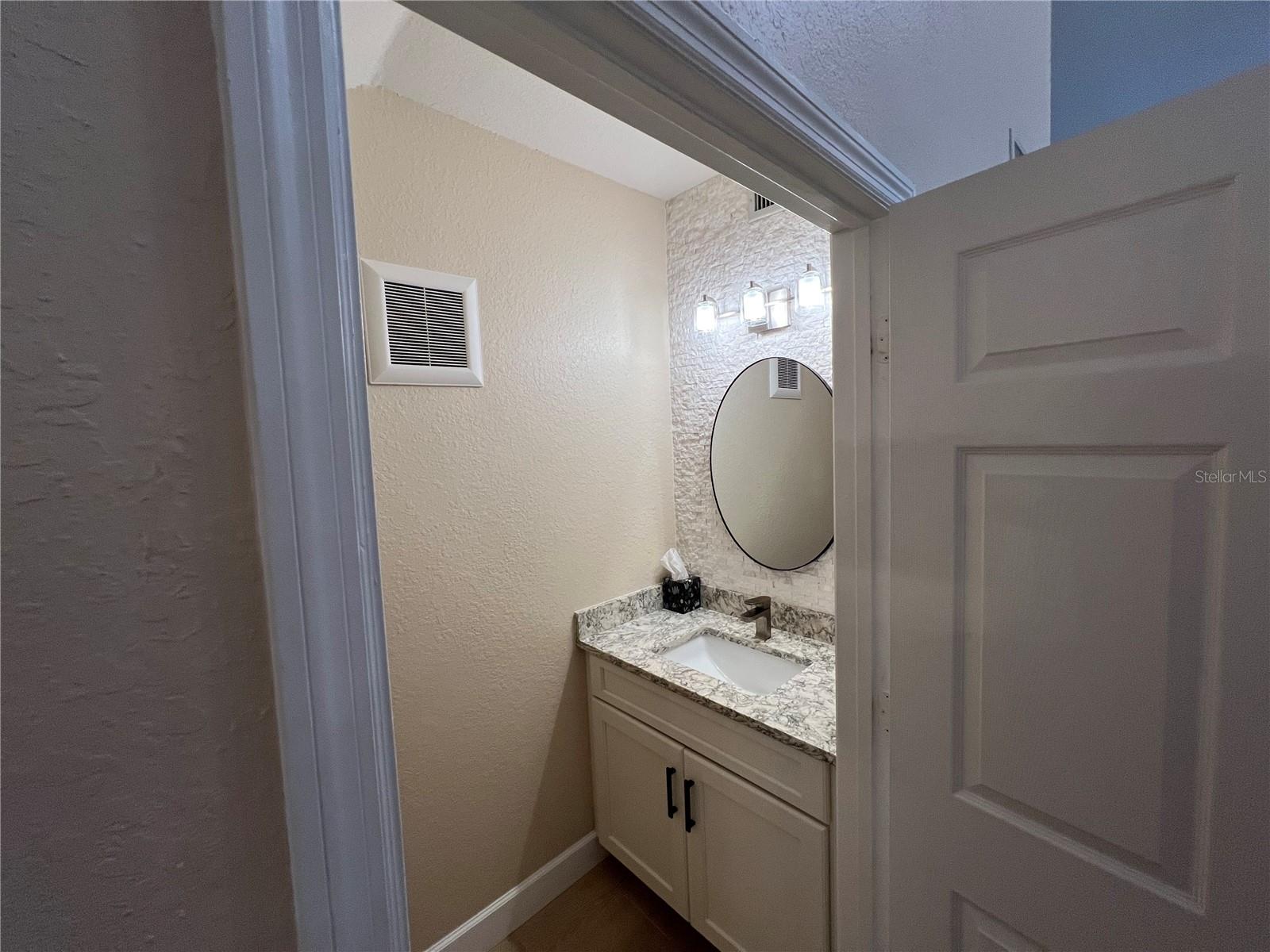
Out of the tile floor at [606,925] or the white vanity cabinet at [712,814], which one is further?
the tile floor at [606,925]

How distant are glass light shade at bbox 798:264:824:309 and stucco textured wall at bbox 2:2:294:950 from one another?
1.55 metres

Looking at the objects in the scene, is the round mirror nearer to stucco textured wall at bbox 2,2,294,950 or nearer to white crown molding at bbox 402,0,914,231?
white crown molding at bbox 402,0,914,231

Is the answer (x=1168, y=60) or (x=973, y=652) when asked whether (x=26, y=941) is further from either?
(x=1168, y=60)

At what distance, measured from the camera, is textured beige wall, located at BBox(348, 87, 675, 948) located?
1.39 m

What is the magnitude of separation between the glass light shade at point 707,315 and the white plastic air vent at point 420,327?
2.64 feet

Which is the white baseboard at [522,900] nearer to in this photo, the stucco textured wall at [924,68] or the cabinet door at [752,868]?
the cabinet door at [752,868]

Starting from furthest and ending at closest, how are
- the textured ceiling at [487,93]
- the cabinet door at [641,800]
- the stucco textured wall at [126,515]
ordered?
the cabinet door at [641,800], the textured ceiling at [487,93], the stucco textured wall at [126,515]

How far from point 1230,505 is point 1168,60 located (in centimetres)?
115

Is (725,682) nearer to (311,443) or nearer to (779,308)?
(779,308)

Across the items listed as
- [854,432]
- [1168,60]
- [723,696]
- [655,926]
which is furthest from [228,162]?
[655,926]

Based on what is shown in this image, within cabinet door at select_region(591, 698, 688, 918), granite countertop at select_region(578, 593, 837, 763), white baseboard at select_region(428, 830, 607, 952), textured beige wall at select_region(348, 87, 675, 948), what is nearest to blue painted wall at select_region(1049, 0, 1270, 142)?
textured beige wall at select_region(348, 87, 675, 948)

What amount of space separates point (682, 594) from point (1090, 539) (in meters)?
1.42

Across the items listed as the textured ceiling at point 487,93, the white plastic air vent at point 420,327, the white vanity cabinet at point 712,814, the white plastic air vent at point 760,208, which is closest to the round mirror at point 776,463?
the white plastic air vent at point 760,208

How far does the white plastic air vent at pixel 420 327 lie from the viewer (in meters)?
1.33
